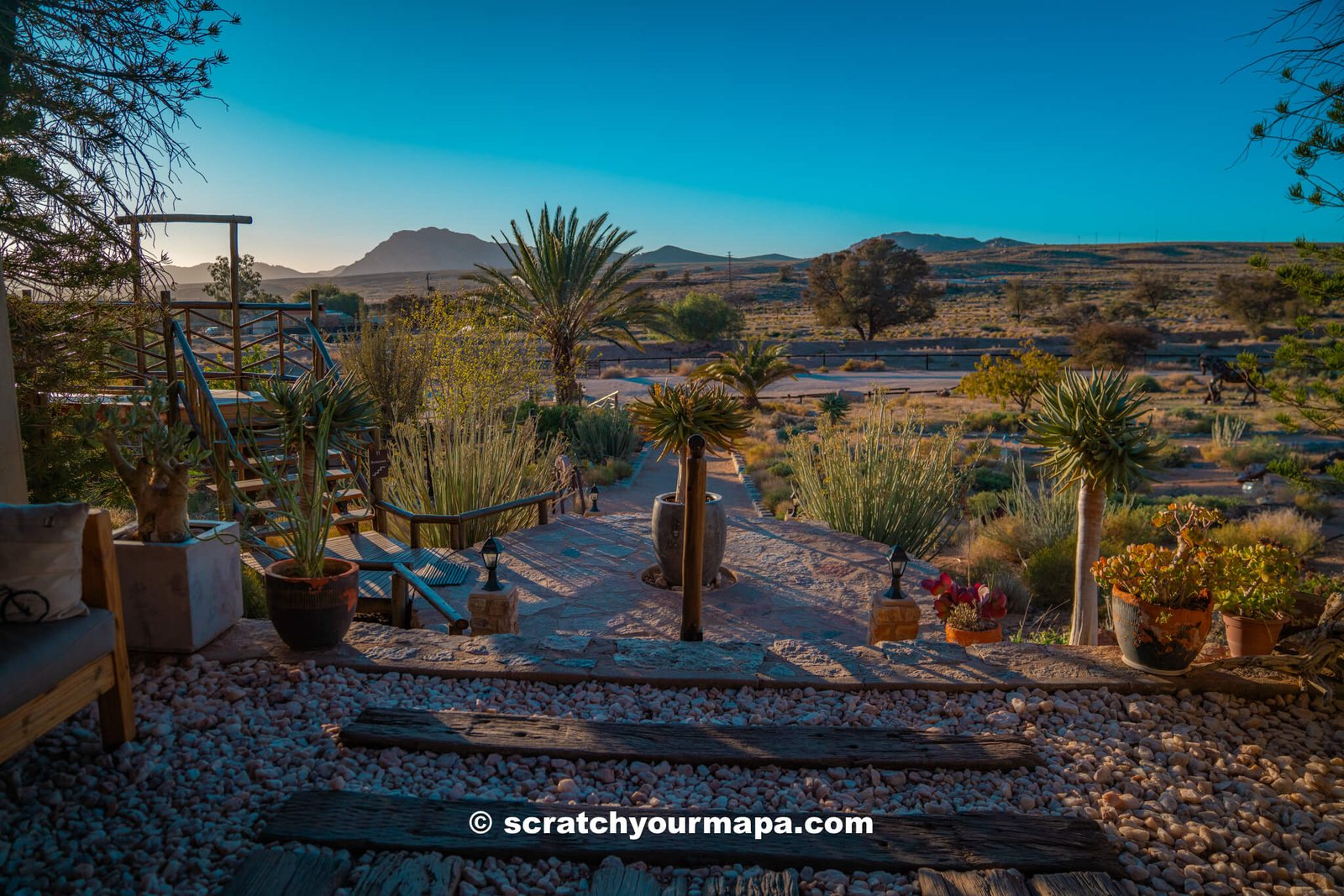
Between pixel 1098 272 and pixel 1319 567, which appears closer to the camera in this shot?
pixel 1319 567

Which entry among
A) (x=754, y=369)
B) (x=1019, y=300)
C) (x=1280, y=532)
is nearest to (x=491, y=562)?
(x=1280, y=532)

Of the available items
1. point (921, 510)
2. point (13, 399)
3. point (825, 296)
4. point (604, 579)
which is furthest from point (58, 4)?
point (825, 296)

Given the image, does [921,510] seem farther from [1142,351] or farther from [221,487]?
[1142,351]

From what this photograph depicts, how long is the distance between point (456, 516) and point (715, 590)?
81.6 inches

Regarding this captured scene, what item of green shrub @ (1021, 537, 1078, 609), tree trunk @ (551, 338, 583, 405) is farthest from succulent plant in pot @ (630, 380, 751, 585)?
tree trunk @ (551, 338, 583, 405)

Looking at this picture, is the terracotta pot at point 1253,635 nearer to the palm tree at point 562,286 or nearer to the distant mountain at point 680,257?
the palm tree at point 562,286

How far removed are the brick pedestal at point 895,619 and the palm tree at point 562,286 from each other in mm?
11308

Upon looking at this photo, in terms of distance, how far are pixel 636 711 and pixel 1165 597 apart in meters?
2.33

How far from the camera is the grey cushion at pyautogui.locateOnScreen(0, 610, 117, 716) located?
89.2 inches

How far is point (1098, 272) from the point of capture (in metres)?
70.4

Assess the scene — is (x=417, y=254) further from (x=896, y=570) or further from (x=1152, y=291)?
Answer: (x=896, y=570)

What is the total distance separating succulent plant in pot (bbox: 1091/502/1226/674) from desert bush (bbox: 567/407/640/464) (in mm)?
10101

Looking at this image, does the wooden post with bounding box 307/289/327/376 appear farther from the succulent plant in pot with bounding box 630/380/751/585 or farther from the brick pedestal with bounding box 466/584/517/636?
the brick pedestal with bounding box 466/584/517/636

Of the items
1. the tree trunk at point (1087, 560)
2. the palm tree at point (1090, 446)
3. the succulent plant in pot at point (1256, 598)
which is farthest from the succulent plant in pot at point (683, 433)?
the succulent plant in pot at point (1256, 598)
